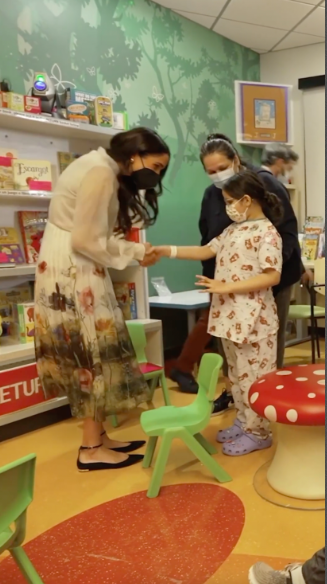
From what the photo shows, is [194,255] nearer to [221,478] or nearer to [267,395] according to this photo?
[267,395]

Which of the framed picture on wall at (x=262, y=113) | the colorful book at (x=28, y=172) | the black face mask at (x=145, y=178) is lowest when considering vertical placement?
the black face mask at (x=145, y=178)

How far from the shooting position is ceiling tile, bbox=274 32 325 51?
4703 millimetres

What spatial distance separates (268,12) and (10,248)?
3.00 m

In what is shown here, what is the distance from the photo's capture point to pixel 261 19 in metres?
4.33

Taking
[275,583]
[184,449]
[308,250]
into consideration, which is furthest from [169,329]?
[275,583]

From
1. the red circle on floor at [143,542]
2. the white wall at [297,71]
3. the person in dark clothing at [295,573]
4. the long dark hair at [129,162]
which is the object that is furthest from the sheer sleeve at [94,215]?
the white wall at [297,71]

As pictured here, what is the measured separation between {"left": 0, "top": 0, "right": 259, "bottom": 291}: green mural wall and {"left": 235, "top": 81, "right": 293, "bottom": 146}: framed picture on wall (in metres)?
0.13

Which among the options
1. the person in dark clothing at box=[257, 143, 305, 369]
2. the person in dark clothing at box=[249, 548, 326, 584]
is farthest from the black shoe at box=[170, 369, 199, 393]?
the person in dark clothing at box=[249, 548, 326, 584]

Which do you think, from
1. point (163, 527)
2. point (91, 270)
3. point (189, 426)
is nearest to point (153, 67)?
point (91, 270)

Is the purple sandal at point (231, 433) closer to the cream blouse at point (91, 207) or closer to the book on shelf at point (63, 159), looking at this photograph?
the cream blouse at point (91, 207)

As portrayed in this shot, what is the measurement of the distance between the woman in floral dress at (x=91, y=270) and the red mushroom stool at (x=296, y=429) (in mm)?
617

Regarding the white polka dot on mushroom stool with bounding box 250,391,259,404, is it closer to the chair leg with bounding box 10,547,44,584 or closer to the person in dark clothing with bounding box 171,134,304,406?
the person in dark clothing with bounding box 171,134,304,406

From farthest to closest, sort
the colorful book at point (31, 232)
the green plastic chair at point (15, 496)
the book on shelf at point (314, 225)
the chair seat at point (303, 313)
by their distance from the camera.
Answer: the book on shelf at point (314, 225) < the chair seat at point (303, 313) < the colorful book at point (31, 232) < the green plastic chair at point (15, 496)

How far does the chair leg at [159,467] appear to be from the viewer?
1930mm
